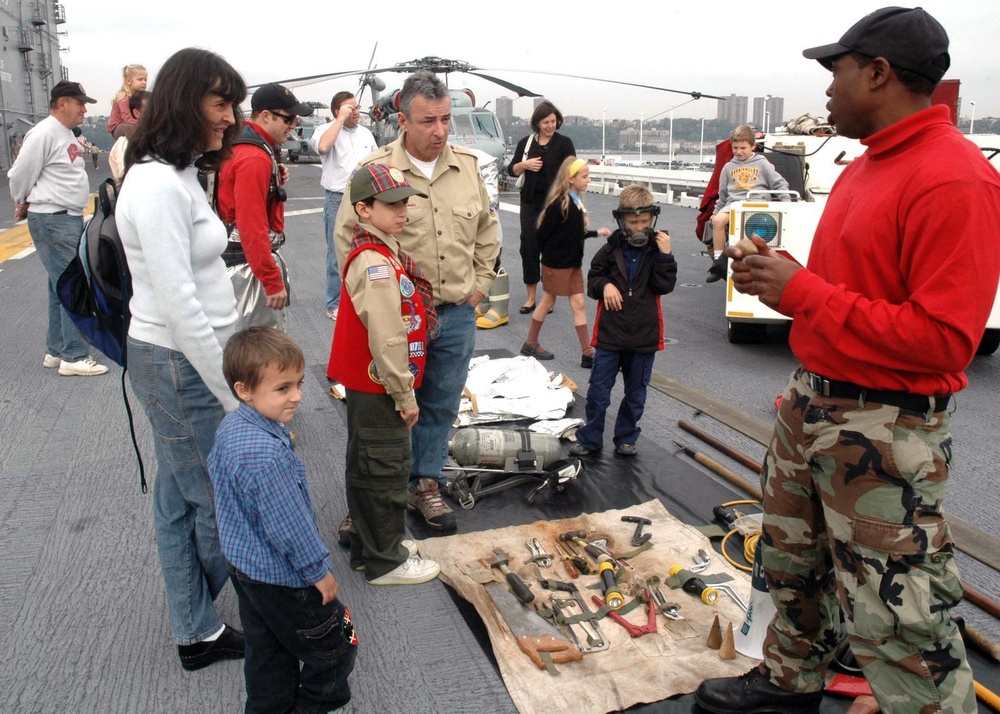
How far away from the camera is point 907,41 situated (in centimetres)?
207

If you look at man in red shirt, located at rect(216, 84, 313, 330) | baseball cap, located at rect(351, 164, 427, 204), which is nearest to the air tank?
man in red shirt, located at rect(216, 84, 313, 330)

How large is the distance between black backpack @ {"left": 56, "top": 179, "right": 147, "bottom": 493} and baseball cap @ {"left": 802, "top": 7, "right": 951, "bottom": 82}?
2.30m

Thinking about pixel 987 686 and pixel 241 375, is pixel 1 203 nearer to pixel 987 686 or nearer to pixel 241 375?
pixel 241 375

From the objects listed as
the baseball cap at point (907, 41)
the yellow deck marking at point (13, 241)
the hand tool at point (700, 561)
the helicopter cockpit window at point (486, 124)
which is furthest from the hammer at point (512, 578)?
the helicopter cockpit window at point (486, 124)

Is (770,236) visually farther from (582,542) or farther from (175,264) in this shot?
(175,264)

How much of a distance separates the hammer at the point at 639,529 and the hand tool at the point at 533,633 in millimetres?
778

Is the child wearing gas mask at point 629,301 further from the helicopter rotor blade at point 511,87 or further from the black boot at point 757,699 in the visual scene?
the helicopter rotor blade at point 511,87

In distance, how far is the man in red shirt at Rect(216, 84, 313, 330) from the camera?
164 inches

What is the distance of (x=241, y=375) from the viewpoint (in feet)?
7.70

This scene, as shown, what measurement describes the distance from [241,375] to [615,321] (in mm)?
2783

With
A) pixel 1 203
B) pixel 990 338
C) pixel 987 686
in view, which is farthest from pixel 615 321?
pixel 1 203

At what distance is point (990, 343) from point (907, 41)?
5.88m

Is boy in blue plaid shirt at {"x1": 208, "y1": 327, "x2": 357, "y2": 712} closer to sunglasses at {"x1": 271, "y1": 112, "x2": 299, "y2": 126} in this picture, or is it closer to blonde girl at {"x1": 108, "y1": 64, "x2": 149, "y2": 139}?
sunglasses at {"x1": 271, "y1": 112, "x2": 299, "y2": 126}

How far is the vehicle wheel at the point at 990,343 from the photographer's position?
6.84 meters
